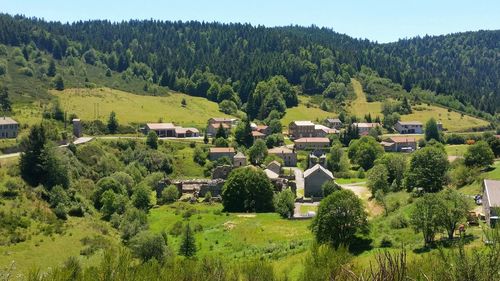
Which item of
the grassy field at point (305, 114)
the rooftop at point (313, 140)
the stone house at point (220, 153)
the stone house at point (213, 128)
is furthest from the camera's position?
the grassy field at point (305, 114)

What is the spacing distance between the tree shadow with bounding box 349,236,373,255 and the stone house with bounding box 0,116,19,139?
5715 cm

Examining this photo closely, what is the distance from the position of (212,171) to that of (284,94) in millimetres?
73897

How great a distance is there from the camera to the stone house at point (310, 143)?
110m

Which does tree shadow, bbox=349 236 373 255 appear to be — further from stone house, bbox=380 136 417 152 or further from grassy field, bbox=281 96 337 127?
grassy field, bbox=281 96 337 127

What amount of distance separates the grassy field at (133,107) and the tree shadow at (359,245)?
7201 cm

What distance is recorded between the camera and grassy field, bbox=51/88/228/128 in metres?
111

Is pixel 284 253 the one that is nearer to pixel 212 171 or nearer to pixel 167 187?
pixel 167 187

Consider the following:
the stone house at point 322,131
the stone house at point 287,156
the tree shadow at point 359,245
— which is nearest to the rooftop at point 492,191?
the tree shadow at point 359,245

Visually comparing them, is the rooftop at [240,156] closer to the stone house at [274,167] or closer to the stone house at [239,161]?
the stone house at [239,161]

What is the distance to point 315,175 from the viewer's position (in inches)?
2970

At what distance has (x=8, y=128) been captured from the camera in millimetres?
79000

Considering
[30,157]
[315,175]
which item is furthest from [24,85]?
[315,175]

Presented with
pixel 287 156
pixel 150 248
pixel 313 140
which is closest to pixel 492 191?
pixel 150 248

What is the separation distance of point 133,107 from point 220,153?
38.7 metres
